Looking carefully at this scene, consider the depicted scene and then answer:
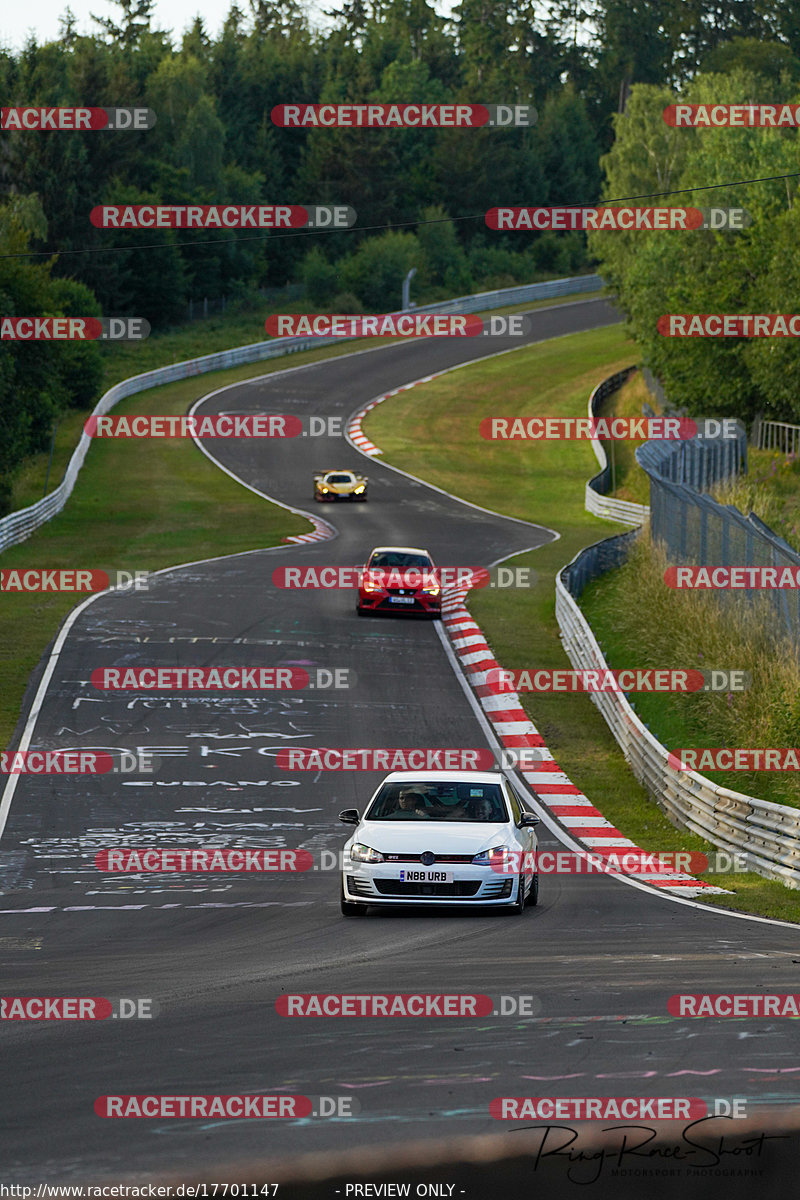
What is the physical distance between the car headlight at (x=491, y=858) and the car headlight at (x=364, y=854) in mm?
800

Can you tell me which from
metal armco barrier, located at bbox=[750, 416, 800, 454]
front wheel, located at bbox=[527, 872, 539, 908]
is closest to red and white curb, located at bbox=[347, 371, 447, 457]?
metal armco barrier, located at bbox=[750, 416, 800, 454]

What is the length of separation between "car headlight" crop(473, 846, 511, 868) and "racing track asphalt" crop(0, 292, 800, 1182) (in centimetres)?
52

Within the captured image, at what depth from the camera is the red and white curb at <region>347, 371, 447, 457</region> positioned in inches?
2510

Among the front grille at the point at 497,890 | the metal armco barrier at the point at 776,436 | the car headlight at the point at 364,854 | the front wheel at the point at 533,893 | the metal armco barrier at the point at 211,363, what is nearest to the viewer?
the front grille at the point at 497,890

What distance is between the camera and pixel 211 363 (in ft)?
260

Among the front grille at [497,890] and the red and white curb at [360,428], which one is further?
the red and white curb at [360,428]

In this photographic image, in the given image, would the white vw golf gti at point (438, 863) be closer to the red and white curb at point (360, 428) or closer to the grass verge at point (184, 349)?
the grass verge at point (184, 349)

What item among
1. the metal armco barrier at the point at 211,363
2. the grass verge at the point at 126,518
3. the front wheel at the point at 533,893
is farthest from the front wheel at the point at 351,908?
the metal armco barrier at the point at 211,363

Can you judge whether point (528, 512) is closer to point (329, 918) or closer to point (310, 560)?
point (310, 560)

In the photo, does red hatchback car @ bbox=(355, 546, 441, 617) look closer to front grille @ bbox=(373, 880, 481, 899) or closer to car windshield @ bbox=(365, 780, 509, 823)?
car windshield @ bbox=(365, 780, 509, 823)

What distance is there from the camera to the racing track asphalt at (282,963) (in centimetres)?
665

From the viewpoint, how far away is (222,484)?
55.2 meters

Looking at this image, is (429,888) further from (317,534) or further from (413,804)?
(317,534)

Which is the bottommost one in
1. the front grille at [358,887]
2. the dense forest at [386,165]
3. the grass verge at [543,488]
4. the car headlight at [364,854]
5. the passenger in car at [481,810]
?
the grass verge at [543,488]
